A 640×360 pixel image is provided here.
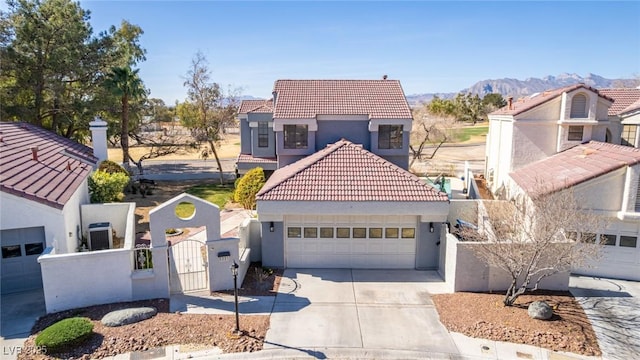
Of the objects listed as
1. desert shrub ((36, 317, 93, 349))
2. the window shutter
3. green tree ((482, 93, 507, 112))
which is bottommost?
desert shrub ((36, 317, 93, 349))

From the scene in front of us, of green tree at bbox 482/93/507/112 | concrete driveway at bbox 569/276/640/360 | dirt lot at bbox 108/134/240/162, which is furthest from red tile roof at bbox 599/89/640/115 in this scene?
green tree at bbox 482/93/507/112

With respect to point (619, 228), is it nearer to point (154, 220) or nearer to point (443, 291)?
point (443, 291)

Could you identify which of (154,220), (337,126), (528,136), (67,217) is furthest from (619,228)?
(67,217)

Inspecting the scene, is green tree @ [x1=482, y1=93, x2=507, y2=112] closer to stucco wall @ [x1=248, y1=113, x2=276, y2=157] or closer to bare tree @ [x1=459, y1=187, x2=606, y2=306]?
stucco wall @ [x1=248, y1=113, x2=276, y2=157]

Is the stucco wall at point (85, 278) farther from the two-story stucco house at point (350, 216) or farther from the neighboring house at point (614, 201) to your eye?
the neighboring house at point (614, 201)

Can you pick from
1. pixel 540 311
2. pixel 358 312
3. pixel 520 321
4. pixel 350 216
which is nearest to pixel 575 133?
pixel 540 311
